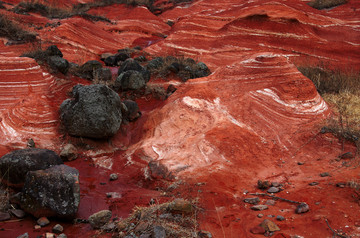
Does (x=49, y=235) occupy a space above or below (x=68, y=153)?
above

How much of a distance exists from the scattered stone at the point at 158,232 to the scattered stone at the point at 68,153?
3.01 m

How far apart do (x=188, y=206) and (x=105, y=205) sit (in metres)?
1.19

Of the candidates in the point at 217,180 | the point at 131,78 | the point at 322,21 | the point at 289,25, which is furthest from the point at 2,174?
the point at 322,21

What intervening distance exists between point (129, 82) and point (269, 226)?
5.93 meters

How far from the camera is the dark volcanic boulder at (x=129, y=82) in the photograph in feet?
26.6

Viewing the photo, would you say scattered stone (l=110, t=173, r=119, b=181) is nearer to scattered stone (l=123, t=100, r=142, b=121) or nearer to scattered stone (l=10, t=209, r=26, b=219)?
scattered stone (l=10, t=209, r=26, b=219)

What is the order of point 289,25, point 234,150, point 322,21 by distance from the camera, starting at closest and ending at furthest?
point 234,150 → point 289,25 → point 322,21

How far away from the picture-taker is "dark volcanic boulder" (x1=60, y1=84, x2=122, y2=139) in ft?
18.6

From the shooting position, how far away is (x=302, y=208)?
3154mm

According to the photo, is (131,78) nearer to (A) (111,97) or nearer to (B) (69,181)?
(A) (111,97)

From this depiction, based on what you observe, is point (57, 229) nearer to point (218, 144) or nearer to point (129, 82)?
point (218, 144)

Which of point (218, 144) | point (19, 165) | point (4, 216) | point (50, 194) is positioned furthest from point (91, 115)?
point (4, 216)

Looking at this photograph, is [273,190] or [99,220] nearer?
[99,220]

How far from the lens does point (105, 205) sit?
3820 millimetres
